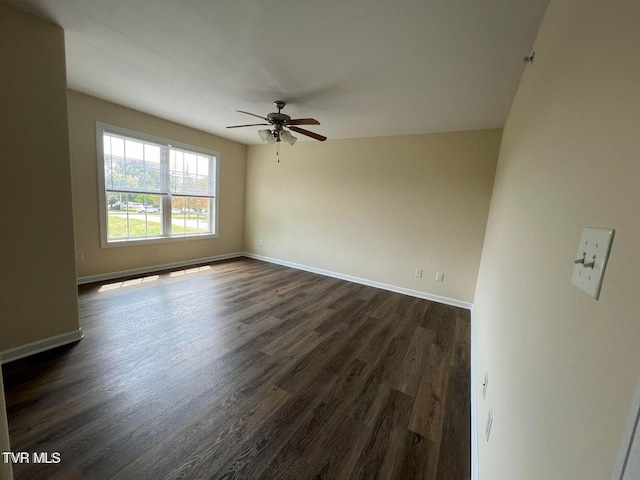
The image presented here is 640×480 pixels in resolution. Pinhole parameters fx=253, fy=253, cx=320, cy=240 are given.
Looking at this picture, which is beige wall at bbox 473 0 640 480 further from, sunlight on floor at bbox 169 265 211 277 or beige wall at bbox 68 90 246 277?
beige wall at bbox 68 90 246 277

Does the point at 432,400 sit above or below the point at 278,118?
below

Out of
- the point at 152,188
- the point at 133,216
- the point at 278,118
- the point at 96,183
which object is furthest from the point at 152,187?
the point at 278,118

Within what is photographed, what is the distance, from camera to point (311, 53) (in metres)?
2.01

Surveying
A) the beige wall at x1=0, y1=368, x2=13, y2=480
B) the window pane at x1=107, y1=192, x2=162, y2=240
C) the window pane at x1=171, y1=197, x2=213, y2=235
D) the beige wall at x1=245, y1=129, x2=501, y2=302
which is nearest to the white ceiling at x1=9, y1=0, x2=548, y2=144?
the beige wall at x1=245, y1=129, x2=501, y2=302

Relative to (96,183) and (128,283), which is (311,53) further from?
(128,283)

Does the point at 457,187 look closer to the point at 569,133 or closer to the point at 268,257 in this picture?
the point at 569,133

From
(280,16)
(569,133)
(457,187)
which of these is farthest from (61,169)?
(457,187)

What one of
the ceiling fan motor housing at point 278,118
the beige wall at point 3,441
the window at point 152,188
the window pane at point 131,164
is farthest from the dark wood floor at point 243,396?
the ceiling fan motor housing at point 278,118

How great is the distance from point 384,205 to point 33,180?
12.7ft

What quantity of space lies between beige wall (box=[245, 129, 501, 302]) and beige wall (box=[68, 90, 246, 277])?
657 millimetres

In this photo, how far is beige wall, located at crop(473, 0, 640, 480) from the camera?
37 centimetres

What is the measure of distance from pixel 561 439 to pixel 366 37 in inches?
87.5

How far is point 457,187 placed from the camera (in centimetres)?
350

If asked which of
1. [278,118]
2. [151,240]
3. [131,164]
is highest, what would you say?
[278,118]
